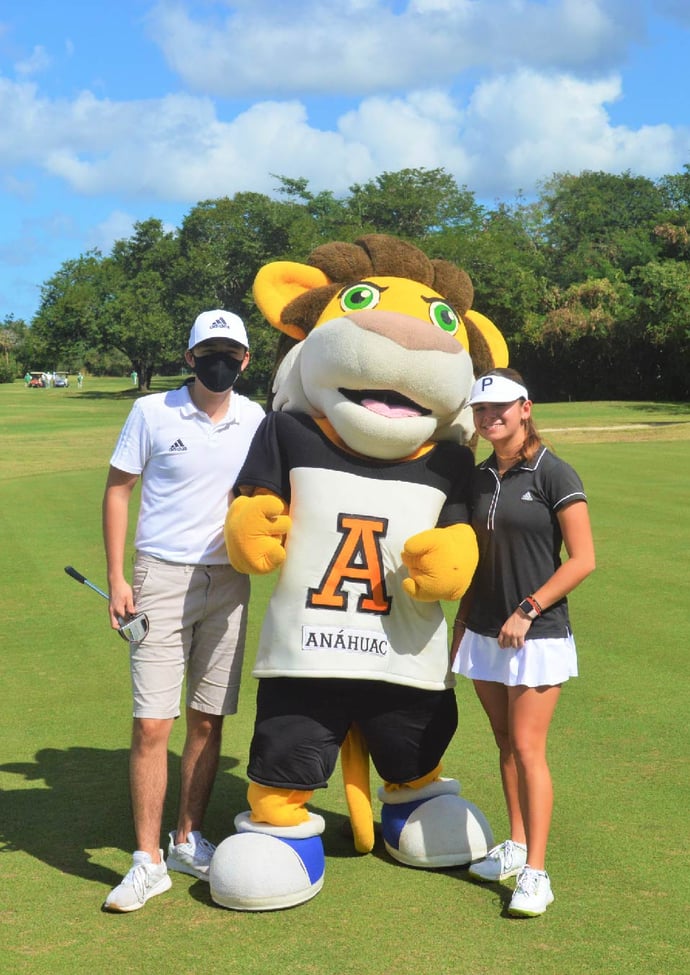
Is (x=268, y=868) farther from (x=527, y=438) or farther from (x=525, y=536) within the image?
(x=527, y=438)

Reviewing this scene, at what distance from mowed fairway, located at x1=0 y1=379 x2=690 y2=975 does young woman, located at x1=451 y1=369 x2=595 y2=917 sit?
0.26m

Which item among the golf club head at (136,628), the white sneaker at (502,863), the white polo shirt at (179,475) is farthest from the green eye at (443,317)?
the white sneaker at (502,863)

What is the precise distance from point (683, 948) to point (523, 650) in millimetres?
1062

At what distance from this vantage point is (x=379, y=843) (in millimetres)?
4527

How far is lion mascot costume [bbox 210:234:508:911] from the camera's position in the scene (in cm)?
412

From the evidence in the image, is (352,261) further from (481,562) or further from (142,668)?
(142,668)

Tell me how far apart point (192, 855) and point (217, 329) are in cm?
200

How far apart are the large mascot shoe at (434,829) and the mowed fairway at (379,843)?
0.07m

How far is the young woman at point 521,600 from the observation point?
3.92 meters

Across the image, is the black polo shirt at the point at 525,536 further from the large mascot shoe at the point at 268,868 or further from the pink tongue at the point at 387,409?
the large mascot shoe at the point at 268,868

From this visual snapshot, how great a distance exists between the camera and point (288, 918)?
12.6 feet

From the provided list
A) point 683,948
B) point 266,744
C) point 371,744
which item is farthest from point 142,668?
point 683,948

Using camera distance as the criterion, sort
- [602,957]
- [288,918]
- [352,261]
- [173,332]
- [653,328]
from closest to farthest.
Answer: [602,957] < [288,918] < [352,261] < [653,328] < [173,332]

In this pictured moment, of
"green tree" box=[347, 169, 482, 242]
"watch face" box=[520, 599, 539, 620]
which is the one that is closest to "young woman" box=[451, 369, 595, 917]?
"watch face" box=[520, 599, 539, 620]
